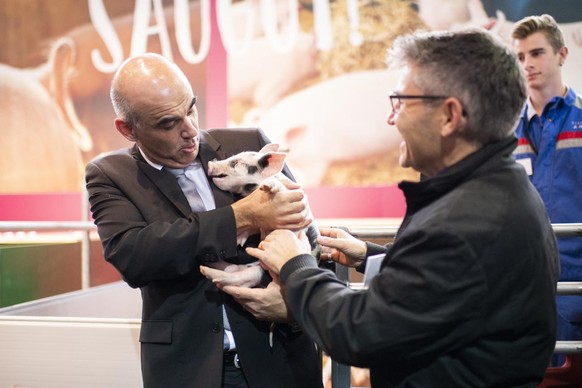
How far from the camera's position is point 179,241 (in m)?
1.71

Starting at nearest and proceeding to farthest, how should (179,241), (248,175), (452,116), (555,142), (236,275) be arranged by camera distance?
(452,116), (179,241), (236,275), (248,175), (555,142)

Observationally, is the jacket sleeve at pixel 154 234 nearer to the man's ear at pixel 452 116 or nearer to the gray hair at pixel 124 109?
the gray hair at pixel 124 109

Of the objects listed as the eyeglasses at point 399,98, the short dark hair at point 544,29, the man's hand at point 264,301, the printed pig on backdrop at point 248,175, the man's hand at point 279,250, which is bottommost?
the man's hand at point 264,301

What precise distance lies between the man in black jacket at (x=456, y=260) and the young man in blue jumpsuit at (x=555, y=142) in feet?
5.44

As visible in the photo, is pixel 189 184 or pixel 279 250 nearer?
pixel 279 250

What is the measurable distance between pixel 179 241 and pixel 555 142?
208 centimetres

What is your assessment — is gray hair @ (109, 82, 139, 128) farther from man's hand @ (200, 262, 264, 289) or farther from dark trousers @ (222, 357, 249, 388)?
dark trousers @ (222, 357, 249, 388)

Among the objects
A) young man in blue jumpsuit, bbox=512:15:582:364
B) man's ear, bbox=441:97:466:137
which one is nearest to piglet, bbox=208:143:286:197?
man's ear, bbox=441:97:466:137

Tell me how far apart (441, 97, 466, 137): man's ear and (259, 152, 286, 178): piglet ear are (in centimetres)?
79

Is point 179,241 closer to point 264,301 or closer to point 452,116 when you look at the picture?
point 264,301

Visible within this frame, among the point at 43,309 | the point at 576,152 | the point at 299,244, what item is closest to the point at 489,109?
the point at 299,244

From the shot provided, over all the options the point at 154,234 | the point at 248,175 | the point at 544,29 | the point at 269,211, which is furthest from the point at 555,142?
the point at 154,234

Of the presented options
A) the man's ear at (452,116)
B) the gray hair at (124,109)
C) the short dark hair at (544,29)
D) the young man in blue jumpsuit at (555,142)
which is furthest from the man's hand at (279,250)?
the short dark hair at (544,29)

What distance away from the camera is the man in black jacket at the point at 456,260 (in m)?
1.24
